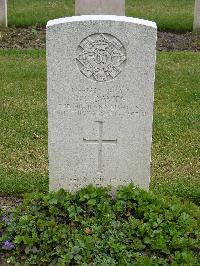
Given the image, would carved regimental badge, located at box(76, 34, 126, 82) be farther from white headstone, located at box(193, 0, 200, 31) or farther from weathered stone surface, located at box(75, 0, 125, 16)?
white headstone, located at box(193, 0, 200, 31)

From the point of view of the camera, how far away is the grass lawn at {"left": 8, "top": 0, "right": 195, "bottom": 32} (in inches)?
464

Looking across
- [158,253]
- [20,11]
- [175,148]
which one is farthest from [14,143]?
[20,11]

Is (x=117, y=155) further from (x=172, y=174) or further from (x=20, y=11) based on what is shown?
(x=20, y=11)

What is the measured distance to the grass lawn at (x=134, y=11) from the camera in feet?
38.6

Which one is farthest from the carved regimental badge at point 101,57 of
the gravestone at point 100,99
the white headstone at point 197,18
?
the white headstone at point 197,18

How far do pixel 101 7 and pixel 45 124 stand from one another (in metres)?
4.35

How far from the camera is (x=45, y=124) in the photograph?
7.01m

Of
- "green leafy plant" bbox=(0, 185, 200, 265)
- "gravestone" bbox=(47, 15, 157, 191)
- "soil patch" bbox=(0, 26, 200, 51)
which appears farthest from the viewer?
"soil patch" bbox=(0, 26, 200, 51)

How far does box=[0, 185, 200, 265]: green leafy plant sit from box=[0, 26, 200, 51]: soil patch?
594 cm

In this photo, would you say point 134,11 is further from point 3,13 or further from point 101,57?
point 101,57

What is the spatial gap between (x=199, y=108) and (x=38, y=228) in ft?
12.1

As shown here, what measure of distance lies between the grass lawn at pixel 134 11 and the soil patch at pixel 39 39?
0.42m

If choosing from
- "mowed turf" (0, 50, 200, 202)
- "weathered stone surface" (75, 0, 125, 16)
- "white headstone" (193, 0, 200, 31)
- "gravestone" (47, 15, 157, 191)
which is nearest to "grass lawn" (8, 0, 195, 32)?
"white headstone" (193, 0, 200, 31)

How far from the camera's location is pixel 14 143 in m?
6.50
